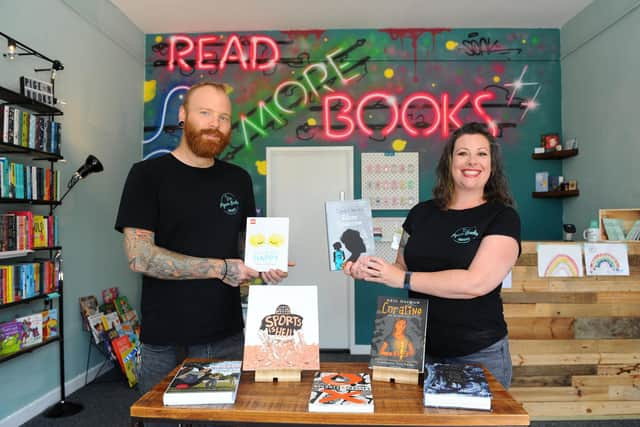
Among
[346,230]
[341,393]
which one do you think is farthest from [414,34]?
[341,393]

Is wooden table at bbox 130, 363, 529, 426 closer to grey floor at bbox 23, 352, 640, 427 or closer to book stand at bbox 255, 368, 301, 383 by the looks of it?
book stand at bbox 255, 368, 301, 383

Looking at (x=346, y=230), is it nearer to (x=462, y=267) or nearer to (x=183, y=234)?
(x=462, y=267)

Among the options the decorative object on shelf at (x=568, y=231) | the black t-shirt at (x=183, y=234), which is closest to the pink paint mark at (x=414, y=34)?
the decorative object on shelf at (x=568, y=231)

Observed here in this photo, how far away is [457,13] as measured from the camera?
432cm

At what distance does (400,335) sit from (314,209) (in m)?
3.48

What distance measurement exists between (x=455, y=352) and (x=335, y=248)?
0.55 m

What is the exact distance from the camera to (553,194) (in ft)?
14.8

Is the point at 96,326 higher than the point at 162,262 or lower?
lower

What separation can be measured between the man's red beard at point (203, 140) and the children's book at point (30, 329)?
196 cm

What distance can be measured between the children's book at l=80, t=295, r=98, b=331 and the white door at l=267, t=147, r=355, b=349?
180cm

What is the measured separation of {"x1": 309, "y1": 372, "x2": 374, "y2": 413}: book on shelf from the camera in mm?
1151

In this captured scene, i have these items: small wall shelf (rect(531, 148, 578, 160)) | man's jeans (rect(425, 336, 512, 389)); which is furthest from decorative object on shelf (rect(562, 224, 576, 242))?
man's jeans (rect(425, 336, 512, 389))

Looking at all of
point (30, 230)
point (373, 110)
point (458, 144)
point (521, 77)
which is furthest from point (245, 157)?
point (458, 144)

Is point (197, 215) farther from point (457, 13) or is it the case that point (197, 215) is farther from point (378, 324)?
point (457, 13)
